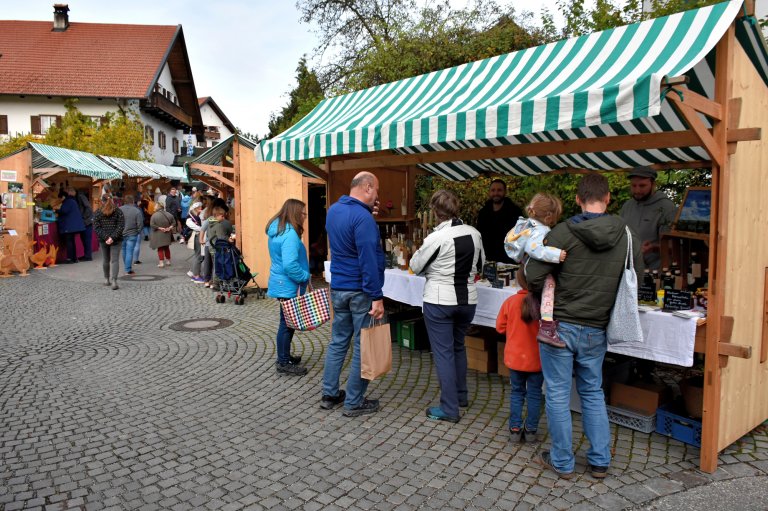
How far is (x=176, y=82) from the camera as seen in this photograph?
133 ft

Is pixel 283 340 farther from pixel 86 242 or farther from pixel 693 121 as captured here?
pixel 86 242

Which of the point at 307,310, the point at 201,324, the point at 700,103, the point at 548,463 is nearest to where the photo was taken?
the point at 700,103

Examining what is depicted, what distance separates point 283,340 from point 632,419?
324 cm

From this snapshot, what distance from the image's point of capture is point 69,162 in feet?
48.9

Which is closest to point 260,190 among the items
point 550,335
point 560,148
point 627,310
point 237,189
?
point 237,189

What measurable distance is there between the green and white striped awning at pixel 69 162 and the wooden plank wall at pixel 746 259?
47.9 feet

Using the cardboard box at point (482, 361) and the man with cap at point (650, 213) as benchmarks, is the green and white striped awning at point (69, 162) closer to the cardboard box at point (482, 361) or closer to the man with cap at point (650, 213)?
the cardboard box at point (482, 361)

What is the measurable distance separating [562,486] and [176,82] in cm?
4277

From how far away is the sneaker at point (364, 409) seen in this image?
4.62 metres

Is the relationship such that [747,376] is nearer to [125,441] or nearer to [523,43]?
[125,441]

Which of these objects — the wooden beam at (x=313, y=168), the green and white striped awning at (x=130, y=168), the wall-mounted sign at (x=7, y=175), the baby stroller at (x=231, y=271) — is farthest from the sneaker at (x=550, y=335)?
the green and white striped awning at (x=130, y=168)

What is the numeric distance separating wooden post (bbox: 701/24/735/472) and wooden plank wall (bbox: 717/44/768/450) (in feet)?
0.26

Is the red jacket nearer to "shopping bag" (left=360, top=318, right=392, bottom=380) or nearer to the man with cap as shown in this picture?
"shopping bag" (left=360, top=318, right=392, bottom=380)

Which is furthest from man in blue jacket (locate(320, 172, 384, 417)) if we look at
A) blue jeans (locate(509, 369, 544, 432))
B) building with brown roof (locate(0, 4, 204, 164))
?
building with brown roof (locate(0, 4, 204, 164))
